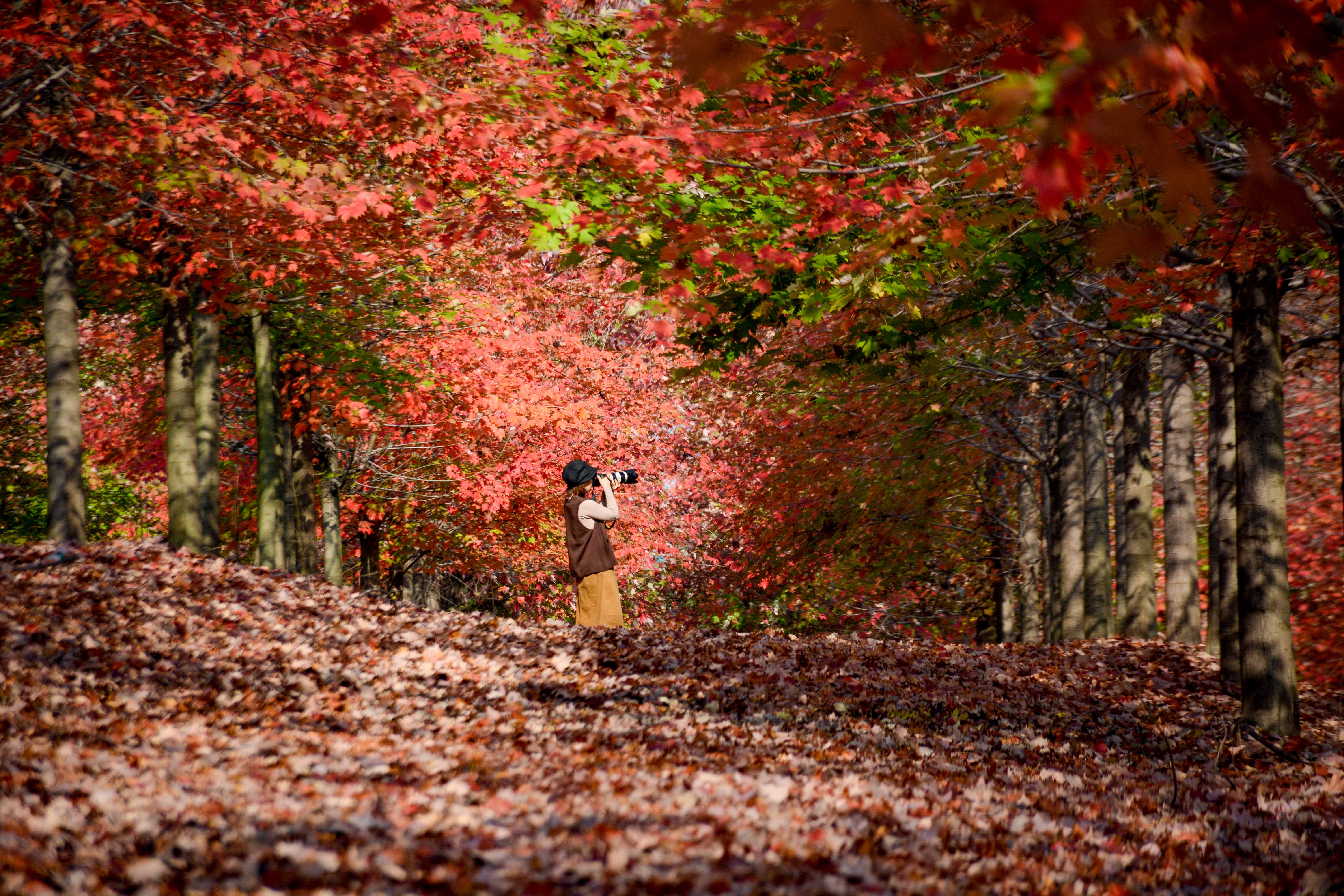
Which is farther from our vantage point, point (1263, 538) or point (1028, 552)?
point (1028, 552)

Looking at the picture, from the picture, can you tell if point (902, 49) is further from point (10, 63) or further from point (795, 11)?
point (10, 63)

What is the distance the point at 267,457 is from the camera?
14688 millimetres

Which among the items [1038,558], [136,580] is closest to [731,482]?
[1038,558]

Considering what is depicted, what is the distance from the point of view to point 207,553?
12.5 m

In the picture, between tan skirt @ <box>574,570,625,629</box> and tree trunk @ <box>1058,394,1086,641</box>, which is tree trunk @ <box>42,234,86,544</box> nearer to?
tan skirt @ <box>574,570,625,629</box>

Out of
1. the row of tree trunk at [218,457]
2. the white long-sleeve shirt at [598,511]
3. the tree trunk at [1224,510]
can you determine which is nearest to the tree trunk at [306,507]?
the row of tree trunk at [218,457]

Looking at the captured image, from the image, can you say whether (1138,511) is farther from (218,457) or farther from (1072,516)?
(218,457)

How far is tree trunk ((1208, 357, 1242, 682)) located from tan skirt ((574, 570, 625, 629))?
646cm

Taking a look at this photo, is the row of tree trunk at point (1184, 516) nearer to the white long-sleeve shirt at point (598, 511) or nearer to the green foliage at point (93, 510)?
the white long-sleeve shirt at point (598, 511)

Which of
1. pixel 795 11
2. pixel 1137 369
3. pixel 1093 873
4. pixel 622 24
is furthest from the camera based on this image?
pixel 1137 369

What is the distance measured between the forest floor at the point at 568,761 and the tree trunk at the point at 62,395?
2.18 ft

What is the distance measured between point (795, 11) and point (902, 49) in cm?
294

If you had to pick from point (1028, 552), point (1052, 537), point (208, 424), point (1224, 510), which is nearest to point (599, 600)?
point (208, 424)

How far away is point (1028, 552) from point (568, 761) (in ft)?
45.1
